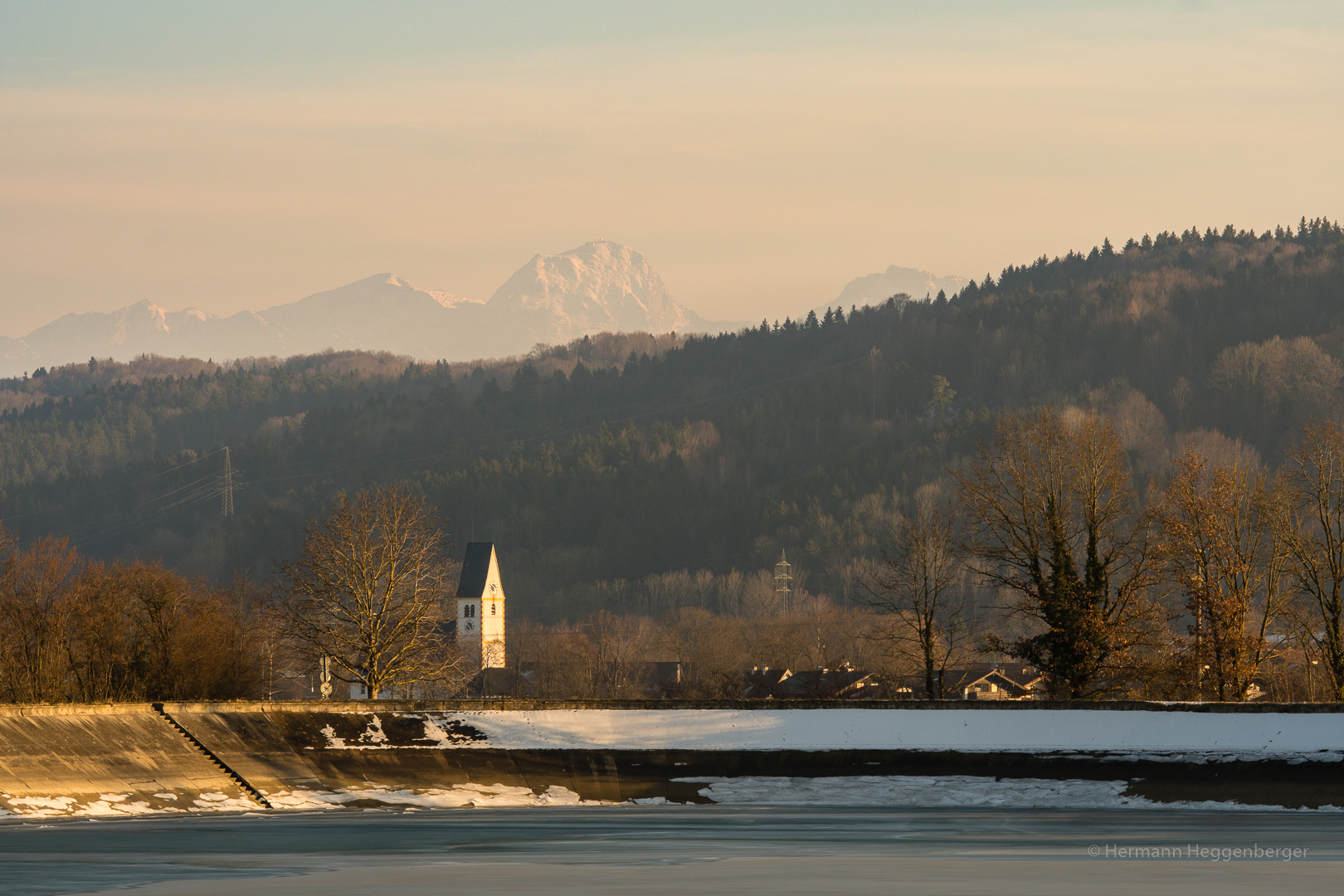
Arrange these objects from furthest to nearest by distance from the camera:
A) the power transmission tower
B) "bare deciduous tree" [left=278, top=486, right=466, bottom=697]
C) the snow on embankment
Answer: the power transmission tower < "bare deciduous tree" [left=278, top=486, right=466, bottom=697] < the snow on embankment

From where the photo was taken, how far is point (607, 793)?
61.1 metres

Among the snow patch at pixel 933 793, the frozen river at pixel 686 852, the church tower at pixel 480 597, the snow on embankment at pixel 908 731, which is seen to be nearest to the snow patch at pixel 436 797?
the frozen river at pixel 686 852

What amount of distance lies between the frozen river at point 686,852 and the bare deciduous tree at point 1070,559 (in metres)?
12.8

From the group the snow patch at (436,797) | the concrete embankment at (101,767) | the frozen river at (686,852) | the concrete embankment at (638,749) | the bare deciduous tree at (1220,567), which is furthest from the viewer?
the bare deciduous tree at (1220,567)

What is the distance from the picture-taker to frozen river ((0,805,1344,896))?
3484cm

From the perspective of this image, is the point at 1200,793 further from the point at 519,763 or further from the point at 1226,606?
the point at 519,763

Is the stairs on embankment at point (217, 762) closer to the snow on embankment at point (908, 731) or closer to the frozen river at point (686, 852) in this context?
the frozen river at point (686, 852)

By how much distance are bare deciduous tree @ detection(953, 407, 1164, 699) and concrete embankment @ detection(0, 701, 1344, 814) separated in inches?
163

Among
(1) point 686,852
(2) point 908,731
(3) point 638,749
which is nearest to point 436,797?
(3) point 638,749

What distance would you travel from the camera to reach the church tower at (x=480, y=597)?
568 ft

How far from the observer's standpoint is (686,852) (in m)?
41.4

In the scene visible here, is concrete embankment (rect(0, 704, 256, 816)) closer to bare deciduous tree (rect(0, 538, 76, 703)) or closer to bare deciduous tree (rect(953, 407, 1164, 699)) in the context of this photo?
bare deciduous tree (rect(0, 538, 76, 703))

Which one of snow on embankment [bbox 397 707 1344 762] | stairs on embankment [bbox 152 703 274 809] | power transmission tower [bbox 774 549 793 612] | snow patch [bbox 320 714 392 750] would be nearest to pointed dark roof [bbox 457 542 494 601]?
power transmission tower [bbox 774 549 793 612]

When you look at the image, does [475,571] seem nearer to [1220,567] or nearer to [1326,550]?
[1326,550]
